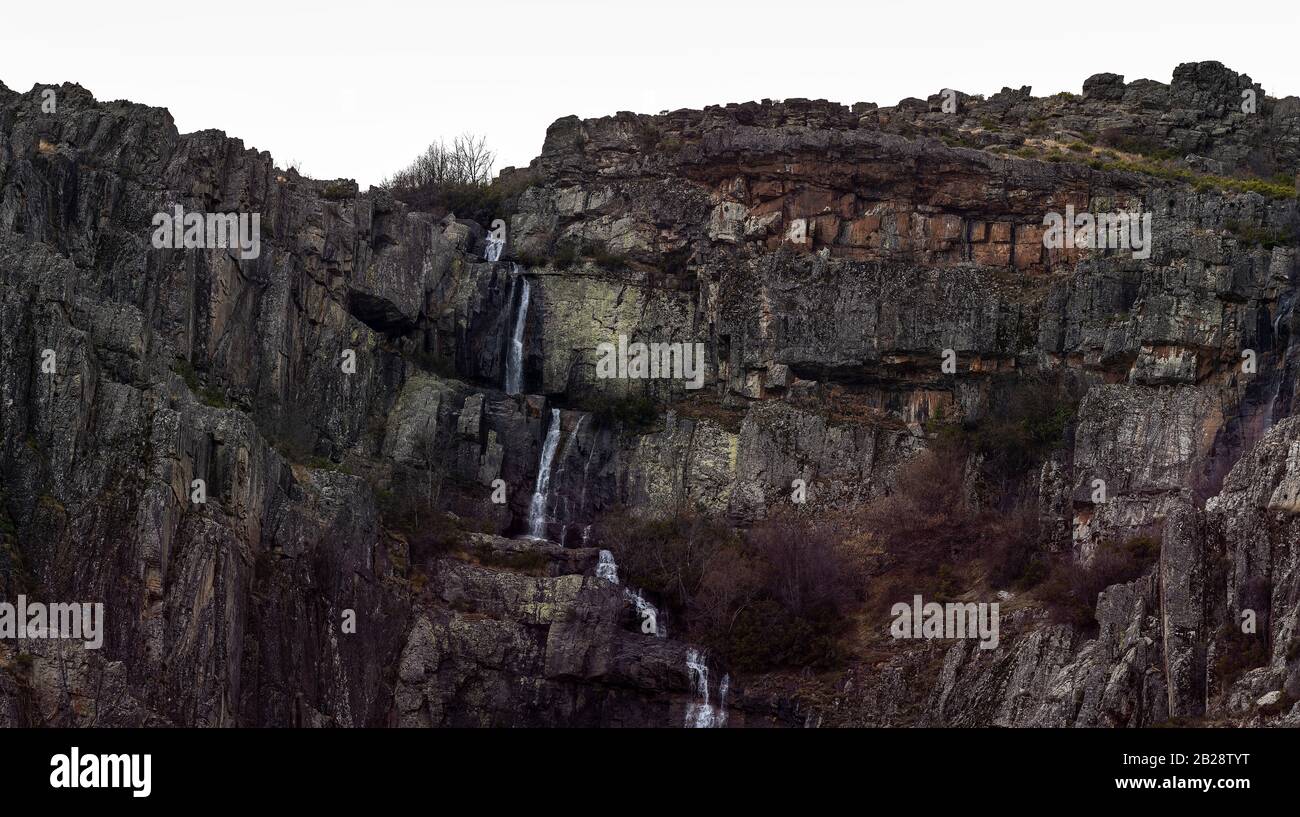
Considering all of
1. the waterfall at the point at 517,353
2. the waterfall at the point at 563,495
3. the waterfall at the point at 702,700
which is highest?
the waterfall at the point at 517,353

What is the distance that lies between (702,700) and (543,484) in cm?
1450

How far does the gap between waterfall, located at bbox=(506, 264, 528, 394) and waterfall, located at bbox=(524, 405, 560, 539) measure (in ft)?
8.67

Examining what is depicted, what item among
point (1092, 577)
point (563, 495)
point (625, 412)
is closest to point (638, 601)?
point (563, 495)

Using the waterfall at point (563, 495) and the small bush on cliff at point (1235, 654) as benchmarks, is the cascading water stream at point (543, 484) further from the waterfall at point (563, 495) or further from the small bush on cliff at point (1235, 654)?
the small bush on cliff at point (1235, 654)

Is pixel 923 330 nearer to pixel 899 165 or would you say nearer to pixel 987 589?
pixel 899 165

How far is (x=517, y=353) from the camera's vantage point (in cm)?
10644

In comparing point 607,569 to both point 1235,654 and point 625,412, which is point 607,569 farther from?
point 1235,654

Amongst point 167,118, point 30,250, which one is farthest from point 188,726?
point 167,118

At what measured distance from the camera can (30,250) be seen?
86125 mm

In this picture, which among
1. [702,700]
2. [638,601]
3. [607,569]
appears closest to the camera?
[702,700]

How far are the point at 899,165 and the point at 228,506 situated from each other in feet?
116

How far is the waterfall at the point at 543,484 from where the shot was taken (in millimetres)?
99938

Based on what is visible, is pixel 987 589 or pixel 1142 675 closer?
pixel 1142 675

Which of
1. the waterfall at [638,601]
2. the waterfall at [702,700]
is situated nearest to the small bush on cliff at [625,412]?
the waterfall at [638,601]
